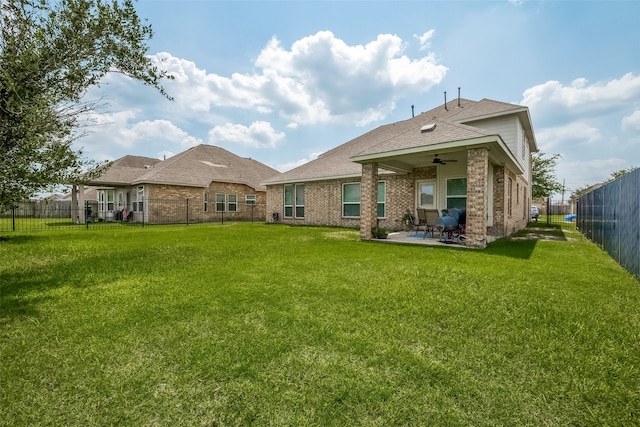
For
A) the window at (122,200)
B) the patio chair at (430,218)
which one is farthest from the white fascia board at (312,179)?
the window at (122,200)

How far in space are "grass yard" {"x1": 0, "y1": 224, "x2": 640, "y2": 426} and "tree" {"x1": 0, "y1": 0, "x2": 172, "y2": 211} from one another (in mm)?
1968

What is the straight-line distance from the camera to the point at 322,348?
8.50ft

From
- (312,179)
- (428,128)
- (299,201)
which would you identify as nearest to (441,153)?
(428,128)

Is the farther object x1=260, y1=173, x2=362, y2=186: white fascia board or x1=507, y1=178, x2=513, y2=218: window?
x1=260, y1=173, x2=362, y2=186: white fascia board

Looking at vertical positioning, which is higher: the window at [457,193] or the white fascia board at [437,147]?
the white fascia board at [437,147]

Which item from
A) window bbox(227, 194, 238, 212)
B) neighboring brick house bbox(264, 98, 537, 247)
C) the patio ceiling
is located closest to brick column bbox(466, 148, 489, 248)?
neighboring brick house bbox(264, 98, 537, 247)

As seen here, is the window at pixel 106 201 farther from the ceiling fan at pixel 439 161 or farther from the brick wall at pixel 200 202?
the ceiling fan at pixel 439 161

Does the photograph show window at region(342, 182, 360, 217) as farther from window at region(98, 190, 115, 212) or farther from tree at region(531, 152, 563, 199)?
tree at region(531, 152, 563, 199)

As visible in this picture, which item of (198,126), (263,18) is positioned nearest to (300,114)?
(263,18)

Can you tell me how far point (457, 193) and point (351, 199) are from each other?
513 centimetres

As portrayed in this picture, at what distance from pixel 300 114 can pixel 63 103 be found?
14652 mm

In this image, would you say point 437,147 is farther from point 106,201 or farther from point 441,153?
point 106,201

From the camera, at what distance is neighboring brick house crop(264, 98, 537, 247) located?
7.73 meters

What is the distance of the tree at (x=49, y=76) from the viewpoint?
4.14 m
